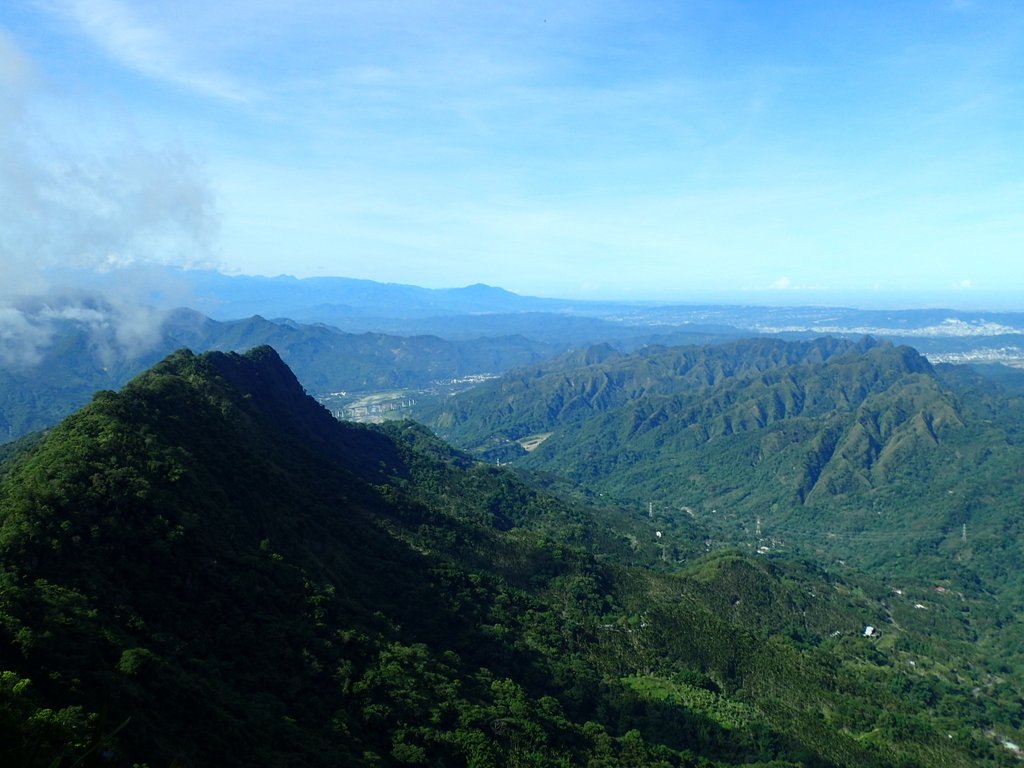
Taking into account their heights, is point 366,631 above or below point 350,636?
below

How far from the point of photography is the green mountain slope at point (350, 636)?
A: 31.9 metres

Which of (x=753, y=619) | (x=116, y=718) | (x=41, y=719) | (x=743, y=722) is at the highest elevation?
(x=41, y=719)

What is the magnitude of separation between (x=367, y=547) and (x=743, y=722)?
4161 cm

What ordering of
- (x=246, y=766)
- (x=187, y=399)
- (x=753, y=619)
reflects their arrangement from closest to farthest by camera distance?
(x=246, y=766) → (x=187, y=399) → (x=753, y=619)

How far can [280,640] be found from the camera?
44562 mm

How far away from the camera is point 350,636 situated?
160ft

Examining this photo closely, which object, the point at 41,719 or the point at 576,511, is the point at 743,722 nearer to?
the point at 41,719

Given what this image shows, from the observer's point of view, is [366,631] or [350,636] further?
[366,631]

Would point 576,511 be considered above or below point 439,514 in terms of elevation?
below

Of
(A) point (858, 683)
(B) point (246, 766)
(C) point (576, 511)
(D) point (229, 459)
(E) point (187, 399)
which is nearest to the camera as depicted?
(B) point (246, 766)

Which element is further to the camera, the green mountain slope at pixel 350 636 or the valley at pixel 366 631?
the valley at pixel 366 631

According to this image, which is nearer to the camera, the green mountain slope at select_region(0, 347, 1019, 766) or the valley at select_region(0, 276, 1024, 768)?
the green mountain slope at select_region(0, 347, 1019, 766)

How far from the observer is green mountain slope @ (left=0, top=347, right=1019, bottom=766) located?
1256 inches

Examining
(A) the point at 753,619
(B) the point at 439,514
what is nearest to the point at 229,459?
(B) the point at 439,514
